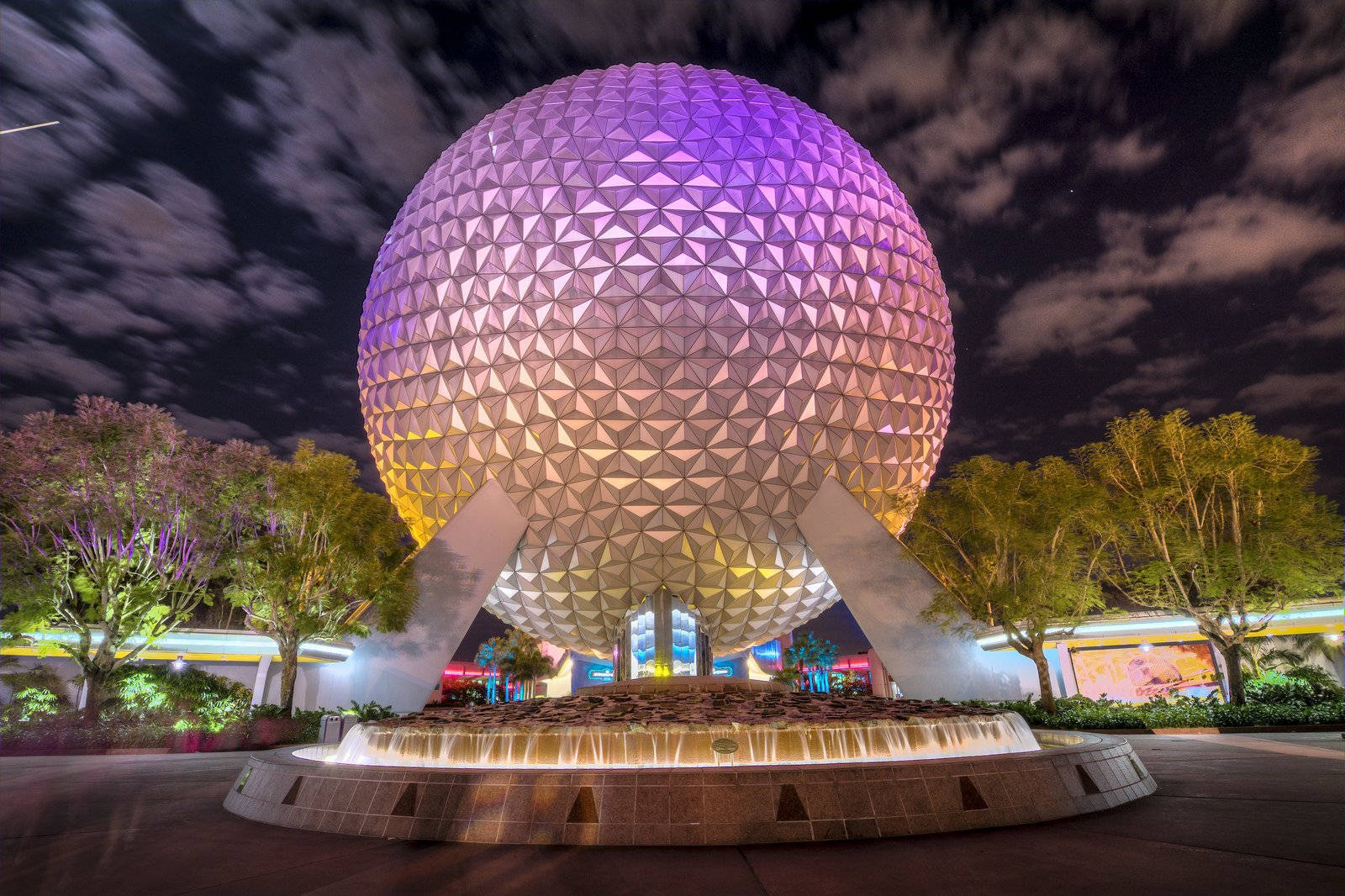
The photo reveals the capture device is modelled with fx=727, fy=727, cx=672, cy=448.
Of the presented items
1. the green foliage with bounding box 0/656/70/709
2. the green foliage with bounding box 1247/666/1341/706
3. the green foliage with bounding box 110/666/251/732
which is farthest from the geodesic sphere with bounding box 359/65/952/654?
the green foliage with bounding box 0/656/70/709

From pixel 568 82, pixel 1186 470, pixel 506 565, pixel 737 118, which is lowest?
pixel 506 565

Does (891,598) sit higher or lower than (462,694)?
higher

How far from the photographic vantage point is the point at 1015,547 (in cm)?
2288

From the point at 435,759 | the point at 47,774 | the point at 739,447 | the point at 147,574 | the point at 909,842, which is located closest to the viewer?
the point at 909,842

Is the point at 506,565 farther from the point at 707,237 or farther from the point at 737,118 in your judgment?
the point at 737,118

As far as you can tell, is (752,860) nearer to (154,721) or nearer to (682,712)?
(682,712)

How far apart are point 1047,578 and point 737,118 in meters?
17.2

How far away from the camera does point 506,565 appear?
2328 cm

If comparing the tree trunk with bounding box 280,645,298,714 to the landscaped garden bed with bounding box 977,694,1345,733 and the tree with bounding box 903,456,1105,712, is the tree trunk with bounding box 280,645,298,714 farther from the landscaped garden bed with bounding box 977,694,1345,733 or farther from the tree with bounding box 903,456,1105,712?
the landscaped garden bed with bounding box 977,694,1345,733

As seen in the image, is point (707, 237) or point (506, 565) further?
point (506, 565)

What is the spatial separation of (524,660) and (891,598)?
3992cm

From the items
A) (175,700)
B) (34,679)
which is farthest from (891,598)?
(34,679)

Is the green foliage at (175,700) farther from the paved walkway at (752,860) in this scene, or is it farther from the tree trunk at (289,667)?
the paved walkway at (752,860)

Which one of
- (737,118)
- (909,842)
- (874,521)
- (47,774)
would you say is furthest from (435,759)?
(737,118)
